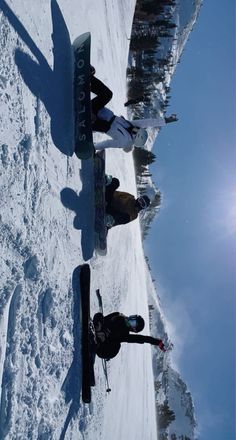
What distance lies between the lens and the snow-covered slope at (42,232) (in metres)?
3.92

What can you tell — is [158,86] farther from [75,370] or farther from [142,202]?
[75,370]

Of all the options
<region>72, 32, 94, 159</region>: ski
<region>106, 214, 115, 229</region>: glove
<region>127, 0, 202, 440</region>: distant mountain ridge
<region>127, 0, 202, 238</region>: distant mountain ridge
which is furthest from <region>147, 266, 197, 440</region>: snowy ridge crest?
<region>72, 32, 94, 159</region>: ski

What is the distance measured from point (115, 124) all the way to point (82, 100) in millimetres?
723

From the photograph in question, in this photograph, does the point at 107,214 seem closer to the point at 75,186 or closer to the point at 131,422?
the point at 75,186

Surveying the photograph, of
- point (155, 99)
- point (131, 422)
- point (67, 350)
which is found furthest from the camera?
point (155, 99)

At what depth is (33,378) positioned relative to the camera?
4281 mm

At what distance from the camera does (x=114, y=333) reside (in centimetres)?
687

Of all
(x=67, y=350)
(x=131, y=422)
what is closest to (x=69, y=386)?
(x=67, y=350)

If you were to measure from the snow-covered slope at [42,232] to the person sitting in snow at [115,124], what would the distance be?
0.51 m

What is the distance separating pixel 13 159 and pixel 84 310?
115 inches

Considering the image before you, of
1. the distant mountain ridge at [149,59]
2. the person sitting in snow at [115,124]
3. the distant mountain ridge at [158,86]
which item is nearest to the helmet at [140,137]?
the person sitting in snow at [115,124]

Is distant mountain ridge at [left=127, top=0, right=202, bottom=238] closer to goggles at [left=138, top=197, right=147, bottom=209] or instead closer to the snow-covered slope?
goggles at [left=138, top=197, right=147, bottom=209]

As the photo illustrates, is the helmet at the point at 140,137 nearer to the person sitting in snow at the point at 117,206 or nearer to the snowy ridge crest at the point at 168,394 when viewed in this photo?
the person sitting in snow at the point at 117,206

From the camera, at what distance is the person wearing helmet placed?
6762 millimetres
